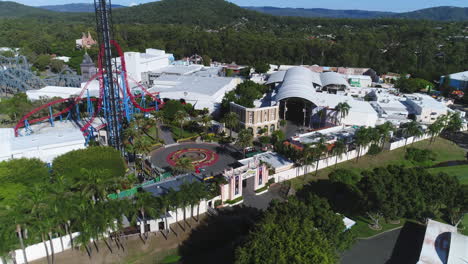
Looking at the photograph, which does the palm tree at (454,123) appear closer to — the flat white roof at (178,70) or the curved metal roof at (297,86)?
the curved metal roof at (297,86)

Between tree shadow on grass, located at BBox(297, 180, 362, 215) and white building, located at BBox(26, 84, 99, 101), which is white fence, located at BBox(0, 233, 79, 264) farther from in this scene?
white building, located at BBox(26, 84, 99, 101)

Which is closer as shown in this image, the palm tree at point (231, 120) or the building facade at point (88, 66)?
the palm tree at point (231, 120)

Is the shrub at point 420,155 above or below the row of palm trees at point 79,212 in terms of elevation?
below

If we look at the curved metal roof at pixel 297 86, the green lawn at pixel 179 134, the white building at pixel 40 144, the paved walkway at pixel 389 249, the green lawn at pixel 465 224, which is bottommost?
the paved walkway at pixel 389 249

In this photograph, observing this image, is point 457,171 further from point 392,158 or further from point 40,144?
point 40,144

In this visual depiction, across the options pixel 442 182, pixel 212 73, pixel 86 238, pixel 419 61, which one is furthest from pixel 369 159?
pixel 419 61

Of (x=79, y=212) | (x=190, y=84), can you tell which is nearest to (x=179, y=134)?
A: (x=190, y=84)

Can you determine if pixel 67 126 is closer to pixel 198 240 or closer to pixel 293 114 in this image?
pixel 198 240

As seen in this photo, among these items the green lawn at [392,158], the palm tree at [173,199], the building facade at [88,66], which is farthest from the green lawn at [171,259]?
the building facade at [88,66]
